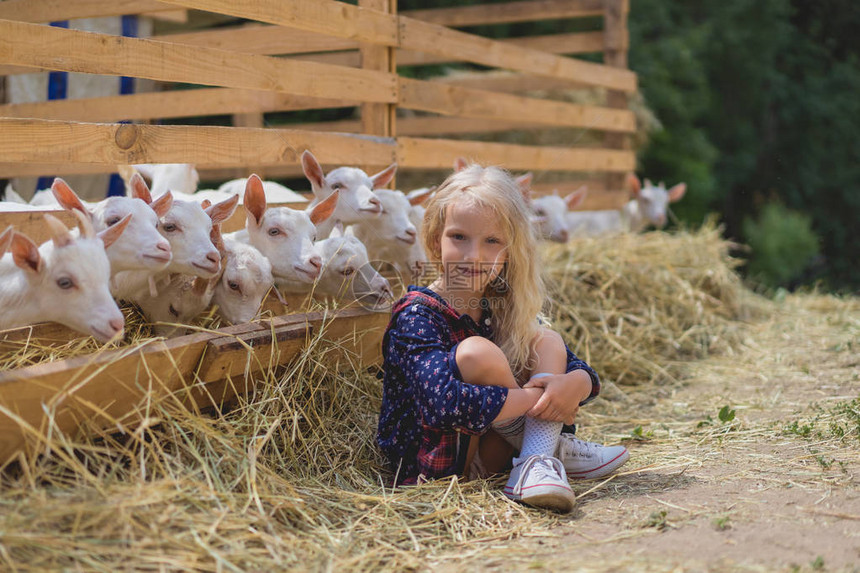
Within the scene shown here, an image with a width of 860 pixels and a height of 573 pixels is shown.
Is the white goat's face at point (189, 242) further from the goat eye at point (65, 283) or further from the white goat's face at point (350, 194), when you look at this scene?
the white goat's face at point (350, 194)

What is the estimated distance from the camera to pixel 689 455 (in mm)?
3352

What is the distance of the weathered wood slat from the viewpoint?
2.33 m

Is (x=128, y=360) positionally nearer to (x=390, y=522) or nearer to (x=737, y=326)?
(x=390, y=522)

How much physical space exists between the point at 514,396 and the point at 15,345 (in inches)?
63.6

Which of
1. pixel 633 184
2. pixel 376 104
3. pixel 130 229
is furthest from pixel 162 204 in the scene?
pixel 633 184

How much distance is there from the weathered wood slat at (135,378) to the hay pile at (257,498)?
0.05 meters

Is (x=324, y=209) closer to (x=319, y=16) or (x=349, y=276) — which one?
(x=349, y=276)

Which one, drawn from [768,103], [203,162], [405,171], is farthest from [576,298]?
[768,103]

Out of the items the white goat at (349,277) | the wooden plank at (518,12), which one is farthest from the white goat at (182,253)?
the wooden plank at (518,12)

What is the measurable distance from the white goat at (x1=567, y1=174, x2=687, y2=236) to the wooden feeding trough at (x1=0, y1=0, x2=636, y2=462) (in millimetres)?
501

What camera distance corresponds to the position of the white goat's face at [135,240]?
2941 millimetres

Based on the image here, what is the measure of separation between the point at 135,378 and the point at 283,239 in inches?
44.3

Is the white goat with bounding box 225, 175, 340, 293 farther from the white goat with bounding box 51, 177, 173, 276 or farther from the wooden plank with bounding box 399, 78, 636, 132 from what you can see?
the wooden plank with bounding box 399, 78, 636, 132

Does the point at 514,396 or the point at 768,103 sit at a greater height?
the point at 768,103
